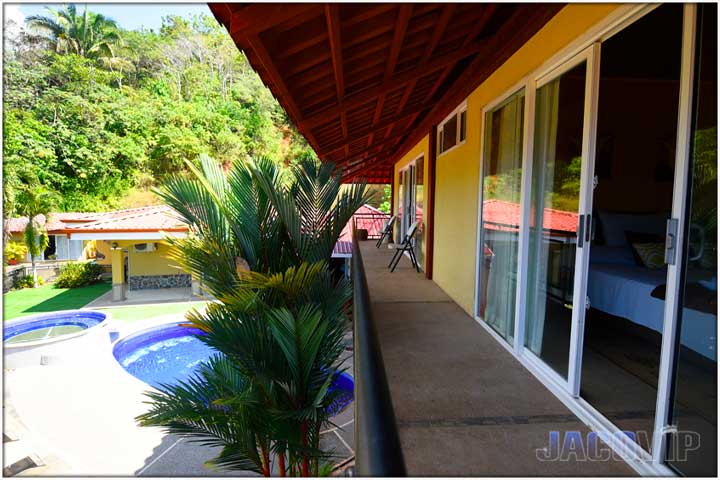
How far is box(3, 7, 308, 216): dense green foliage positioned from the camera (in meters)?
19.6

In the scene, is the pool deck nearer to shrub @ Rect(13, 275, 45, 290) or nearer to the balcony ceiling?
shrub @ Rect(13, 275, 45, 290)

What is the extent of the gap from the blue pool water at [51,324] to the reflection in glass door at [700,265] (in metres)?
13.5

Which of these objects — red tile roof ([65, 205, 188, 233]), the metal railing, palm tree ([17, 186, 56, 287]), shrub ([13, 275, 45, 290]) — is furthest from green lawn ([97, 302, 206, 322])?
the metal railing

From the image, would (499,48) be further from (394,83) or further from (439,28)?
(394,83)

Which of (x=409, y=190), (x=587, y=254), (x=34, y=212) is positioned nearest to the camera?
(x=587, y=254)

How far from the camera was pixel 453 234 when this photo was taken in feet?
16.7

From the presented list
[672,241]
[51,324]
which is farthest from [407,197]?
[51,324]

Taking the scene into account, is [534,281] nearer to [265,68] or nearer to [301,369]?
[301,369]

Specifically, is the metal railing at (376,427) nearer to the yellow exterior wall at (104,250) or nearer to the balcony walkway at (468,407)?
the balcony walkway at (468,407)

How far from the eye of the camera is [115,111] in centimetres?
2186

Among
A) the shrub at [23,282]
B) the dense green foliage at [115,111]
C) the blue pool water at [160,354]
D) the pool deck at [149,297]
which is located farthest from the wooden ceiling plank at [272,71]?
the shrub at [23,282]

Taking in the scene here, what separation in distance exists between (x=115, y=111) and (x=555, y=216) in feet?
84.1

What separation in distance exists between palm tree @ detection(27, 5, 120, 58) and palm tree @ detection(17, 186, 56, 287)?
14922 millimetres

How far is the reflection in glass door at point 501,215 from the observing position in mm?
3180
